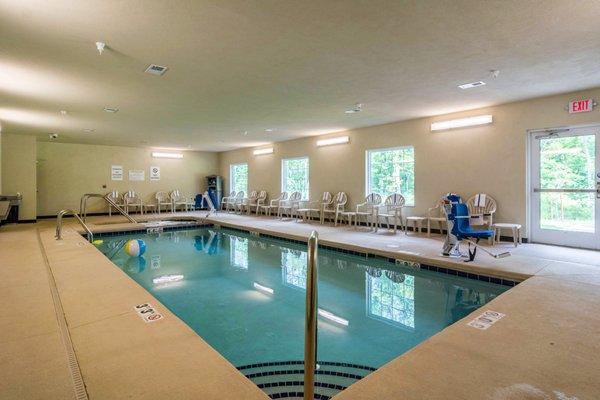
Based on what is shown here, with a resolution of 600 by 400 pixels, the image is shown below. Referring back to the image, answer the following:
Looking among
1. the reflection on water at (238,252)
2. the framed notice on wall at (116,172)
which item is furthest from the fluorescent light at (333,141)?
the framed notice on wall at (116,172)

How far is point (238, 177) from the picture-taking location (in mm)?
13477

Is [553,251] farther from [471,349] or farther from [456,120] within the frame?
[471,349]

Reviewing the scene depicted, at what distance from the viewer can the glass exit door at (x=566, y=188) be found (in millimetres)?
5121

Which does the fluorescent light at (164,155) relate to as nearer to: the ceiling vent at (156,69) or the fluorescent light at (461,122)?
the ceiling vent at (156,69)

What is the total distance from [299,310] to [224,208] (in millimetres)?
11013

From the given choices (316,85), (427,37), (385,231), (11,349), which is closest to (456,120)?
(385,231)

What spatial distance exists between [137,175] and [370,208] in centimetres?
877

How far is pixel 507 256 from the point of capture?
4.57 metres

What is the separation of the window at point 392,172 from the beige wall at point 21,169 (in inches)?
360

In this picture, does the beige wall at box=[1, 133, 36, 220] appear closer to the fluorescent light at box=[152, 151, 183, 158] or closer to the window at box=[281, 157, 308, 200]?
the fluorescent light at box=[152, 151, 183, 158]

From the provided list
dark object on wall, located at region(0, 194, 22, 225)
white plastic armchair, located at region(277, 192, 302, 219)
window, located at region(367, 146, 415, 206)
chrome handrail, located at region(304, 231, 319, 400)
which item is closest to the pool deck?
chrome handrail, located at region(304, 231, 319, 400)

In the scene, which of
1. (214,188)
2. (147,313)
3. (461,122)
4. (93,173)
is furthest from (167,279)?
(214,188)

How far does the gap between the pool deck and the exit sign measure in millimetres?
3048

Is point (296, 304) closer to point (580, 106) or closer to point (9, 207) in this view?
point (580, 106)
